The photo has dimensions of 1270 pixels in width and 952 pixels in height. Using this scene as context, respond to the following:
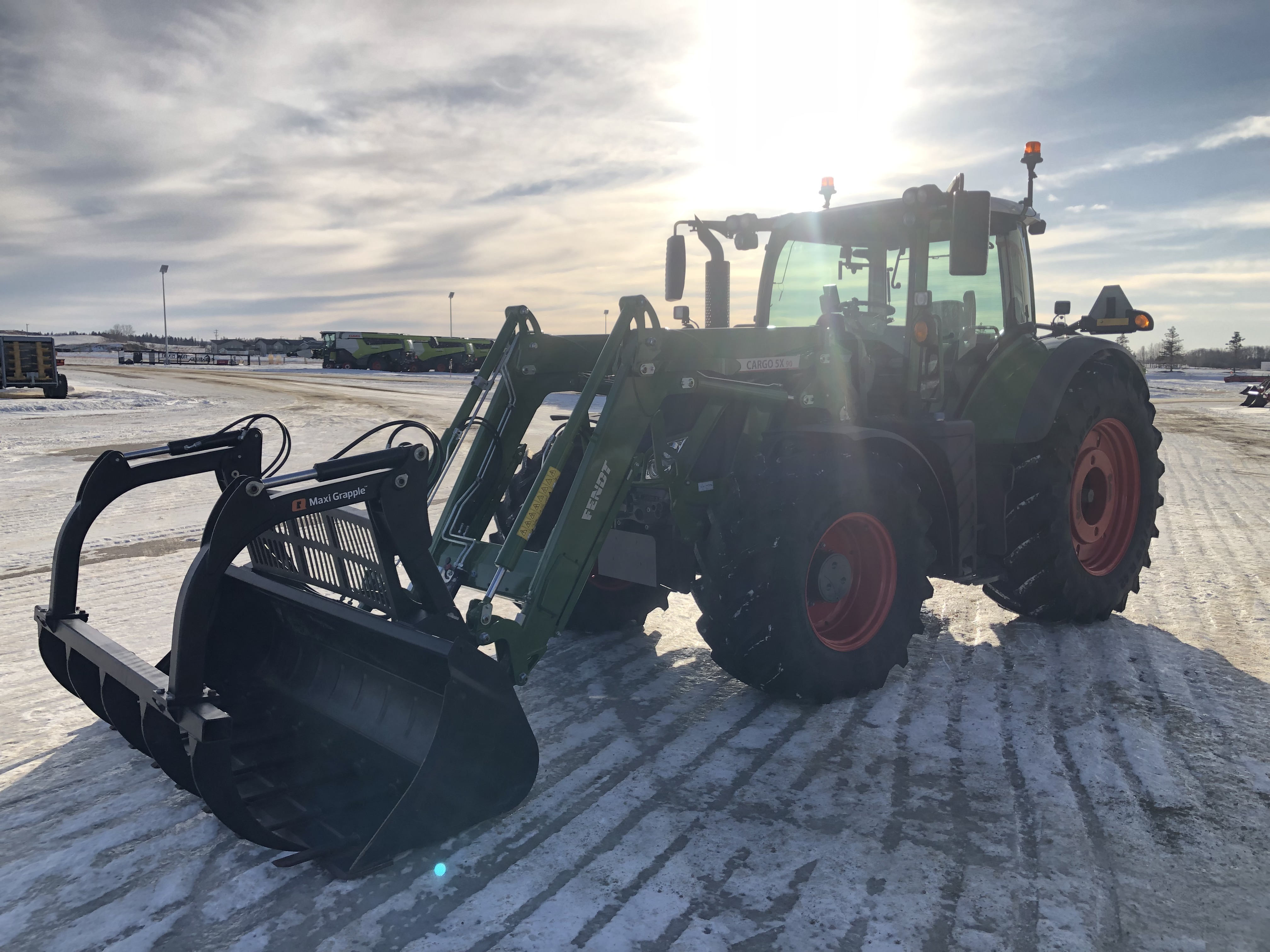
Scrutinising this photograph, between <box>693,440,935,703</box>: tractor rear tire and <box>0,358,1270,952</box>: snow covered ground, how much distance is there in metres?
0.25

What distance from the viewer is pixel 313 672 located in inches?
145

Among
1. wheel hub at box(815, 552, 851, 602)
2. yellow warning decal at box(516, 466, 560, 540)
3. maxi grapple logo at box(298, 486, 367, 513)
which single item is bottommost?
wheel hub at box(815, 552, 851, 602)

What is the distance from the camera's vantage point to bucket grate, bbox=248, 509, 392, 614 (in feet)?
10.9

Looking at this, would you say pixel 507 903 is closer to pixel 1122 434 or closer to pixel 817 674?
pixel 817 674

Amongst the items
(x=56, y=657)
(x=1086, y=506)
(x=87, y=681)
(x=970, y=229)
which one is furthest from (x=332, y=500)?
(x=1086, y=506)

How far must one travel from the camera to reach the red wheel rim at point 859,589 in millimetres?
4285

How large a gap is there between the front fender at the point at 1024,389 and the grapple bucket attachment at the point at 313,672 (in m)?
3.42

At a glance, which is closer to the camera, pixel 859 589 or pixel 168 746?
pixel 168 746

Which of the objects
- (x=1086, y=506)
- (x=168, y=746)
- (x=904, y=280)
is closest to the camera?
(x=168, y=746)

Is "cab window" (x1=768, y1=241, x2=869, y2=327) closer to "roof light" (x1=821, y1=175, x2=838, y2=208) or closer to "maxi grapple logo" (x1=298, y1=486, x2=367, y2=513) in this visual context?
"roof light" (x1=821, y1=175, x2=838, y2=208)

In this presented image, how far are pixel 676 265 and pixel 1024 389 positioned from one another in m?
2.22

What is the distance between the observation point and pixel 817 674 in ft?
13.0

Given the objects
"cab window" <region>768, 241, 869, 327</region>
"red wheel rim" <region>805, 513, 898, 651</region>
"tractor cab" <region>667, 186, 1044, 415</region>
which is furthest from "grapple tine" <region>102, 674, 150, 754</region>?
"cab window" <region>768, 241, 869, 327</region>

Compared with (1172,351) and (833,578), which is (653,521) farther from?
(1172,351)
